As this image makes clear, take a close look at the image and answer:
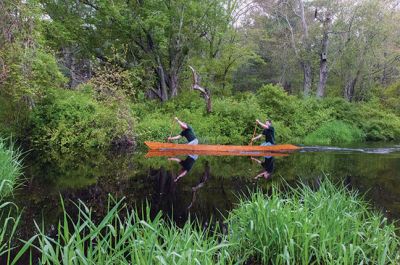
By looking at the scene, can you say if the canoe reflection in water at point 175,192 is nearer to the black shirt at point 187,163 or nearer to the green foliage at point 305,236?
the black shirt at point 187,163

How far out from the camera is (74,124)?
15898 millimetres

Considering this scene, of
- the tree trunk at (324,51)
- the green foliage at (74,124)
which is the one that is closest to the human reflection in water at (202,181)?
the green foliage at (74,124)

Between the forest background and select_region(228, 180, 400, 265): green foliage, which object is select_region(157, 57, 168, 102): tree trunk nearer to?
the forest background

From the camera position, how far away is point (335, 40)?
26.5m

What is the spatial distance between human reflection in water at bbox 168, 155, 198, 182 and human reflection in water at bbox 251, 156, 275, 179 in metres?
2.02

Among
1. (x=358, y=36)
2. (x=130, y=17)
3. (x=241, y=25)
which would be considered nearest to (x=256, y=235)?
(x=130, y=17)

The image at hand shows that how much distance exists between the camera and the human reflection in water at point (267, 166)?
10047mm

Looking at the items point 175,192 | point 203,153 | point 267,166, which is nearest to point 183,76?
point 203,153

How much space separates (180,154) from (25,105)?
19.8 ft

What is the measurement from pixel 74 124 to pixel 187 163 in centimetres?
621

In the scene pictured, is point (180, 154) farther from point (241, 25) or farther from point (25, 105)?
point (241, 25)

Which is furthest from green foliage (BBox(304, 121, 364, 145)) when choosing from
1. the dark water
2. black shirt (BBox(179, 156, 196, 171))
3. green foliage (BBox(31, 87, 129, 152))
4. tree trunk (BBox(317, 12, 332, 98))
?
green foliage (BBox(31, 87, 129, 152))

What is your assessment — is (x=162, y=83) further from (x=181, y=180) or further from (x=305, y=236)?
(x=305, y=236)

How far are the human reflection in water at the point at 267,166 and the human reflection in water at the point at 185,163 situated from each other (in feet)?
6.61
